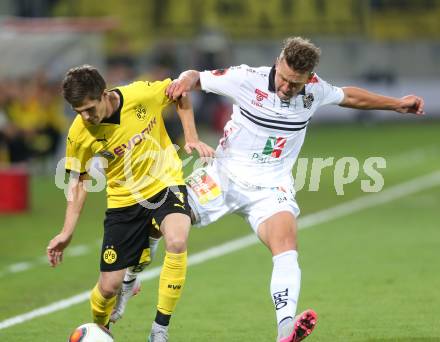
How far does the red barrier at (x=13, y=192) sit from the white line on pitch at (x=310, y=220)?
14.4ft

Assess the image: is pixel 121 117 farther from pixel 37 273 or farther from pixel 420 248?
pixel 420 248

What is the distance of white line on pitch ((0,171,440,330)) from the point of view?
1048cm

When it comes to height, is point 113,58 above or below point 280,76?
below

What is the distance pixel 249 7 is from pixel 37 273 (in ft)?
79.3

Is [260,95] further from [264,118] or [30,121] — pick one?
[30,121]

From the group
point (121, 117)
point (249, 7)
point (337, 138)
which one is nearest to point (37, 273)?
point (121, 117)

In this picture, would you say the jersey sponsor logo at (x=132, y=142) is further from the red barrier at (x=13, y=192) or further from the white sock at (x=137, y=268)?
the red barrier at (x=13, y=192)

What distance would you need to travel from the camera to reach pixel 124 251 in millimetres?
8695

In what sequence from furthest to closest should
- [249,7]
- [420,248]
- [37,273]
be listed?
[249,7] → [420,248] → [37,273]

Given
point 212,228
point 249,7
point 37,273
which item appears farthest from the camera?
point 249,7

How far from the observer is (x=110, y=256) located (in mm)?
8664

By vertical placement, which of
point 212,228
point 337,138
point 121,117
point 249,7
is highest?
point 121,117

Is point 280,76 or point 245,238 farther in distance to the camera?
point 245,238

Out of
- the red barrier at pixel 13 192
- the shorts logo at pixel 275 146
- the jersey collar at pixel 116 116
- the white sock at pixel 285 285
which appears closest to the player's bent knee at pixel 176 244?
the white sock at pixel 285 285
